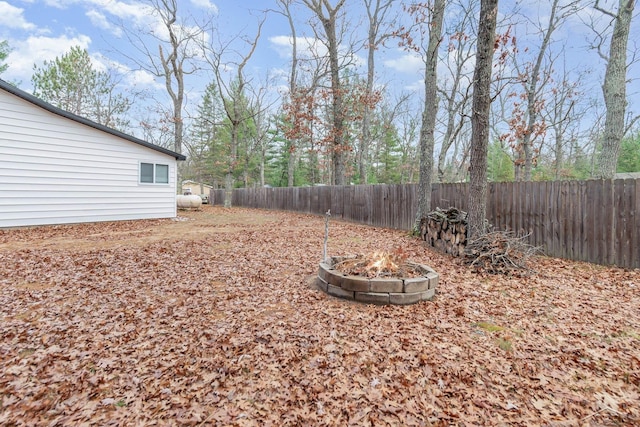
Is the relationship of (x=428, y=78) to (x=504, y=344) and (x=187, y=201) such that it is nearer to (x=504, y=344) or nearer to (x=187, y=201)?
(x=504, y=344)

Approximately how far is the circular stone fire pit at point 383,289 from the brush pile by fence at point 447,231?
2.37 metres

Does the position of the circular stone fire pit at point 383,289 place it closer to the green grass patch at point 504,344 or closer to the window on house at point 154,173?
the green grass patch at point 504,344

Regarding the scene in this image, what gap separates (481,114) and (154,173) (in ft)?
34.7

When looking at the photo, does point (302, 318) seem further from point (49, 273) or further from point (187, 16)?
point (187, 16)

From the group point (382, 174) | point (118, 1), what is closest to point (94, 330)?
point (118, 1)

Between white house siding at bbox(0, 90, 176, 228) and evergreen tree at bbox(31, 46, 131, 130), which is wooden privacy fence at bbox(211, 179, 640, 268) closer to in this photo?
white house siding at bbox(0, 90, 176, 228)

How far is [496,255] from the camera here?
500 cm

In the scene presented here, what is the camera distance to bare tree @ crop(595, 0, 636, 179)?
691 centimetres

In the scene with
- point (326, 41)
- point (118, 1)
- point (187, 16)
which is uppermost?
point (187, 16)

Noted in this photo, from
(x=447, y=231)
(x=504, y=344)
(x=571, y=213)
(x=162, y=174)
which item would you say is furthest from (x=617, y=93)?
(x=162, y=174)

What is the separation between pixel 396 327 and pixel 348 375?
2.96ft

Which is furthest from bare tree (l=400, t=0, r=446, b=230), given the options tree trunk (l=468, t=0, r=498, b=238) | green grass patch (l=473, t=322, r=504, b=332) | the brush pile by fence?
green grass patch (l=473, t=322, r=504, b=332)

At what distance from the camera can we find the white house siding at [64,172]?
7930 mm

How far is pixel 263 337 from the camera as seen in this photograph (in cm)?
277
